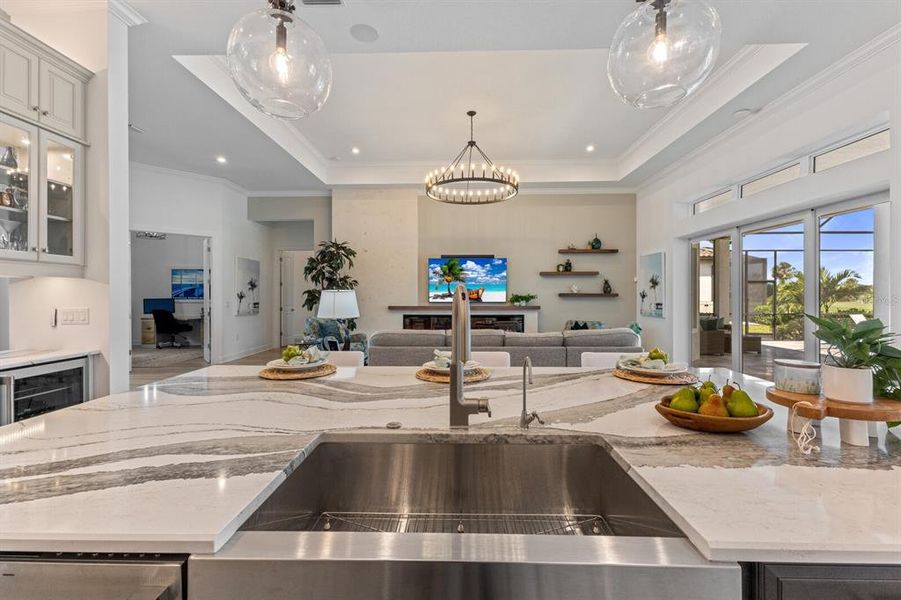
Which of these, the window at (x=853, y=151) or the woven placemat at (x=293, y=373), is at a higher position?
the window at (x=853, y=151)

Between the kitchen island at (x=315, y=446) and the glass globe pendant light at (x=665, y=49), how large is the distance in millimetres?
1046

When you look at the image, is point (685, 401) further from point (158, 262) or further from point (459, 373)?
point (158, 262)

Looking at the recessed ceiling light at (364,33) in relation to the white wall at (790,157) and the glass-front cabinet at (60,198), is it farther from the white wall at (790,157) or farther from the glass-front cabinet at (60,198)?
the white wall at (790,157)

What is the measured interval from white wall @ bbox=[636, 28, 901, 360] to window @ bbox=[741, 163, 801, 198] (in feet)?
0.41

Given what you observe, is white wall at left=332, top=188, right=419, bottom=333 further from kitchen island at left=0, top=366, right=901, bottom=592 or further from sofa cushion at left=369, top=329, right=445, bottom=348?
kitchen island at left=0, top=366, right=901, bottom=592

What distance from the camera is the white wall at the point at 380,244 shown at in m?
6.70

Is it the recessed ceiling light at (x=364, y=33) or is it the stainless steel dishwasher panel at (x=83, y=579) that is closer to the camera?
the stainless steel dishwasher panel at (x=83, y=579)

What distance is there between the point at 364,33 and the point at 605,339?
298cm

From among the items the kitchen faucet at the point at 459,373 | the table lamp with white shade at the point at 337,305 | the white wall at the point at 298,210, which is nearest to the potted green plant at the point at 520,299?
the table lamp with white shade at the point at 337,305

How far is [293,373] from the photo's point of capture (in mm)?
1728

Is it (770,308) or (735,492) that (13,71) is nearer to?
(735,492)

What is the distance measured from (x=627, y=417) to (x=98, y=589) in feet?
4.01

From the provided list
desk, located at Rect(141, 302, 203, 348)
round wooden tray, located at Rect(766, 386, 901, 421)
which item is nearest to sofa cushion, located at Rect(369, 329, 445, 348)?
round wooden tray, located at Rect(766, 386, 901, 421)

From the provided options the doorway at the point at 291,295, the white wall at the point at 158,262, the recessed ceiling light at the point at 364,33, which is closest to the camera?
the recessed ceiling light at the point at 364,33
